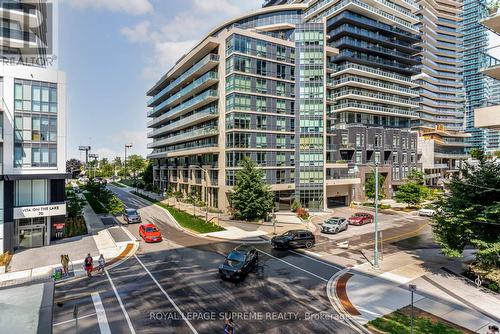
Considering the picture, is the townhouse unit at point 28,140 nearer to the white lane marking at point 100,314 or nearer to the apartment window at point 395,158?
the white lane marking at point 100,314

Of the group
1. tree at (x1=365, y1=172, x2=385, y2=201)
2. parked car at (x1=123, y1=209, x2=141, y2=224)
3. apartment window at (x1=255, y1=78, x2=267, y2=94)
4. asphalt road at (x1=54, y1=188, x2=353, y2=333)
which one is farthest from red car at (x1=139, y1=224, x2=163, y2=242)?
tree at (x1=365, y1=172, x2=385, y2=201)

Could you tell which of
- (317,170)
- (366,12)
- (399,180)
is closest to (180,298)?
(317,170)

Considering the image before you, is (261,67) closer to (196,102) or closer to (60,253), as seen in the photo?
(196,102)

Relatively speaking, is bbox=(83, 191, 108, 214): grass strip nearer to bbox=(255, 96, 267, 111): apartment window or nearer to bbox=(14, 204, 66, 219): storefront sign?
bbox=(14, 204, 66, 219): storefront sign

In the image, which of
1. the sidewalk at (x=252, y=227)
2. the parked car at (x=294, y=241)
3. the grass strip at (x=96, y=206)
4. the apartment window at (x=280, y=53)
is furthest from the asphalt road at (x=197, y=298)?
the apartment window at (x=280, y=53)

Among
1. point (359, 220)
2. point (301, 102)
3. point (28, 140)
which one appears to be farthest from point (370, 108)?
point (28, 140)

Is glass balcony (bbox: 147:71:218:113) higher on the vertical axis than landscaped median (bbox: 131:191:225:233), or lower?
higher

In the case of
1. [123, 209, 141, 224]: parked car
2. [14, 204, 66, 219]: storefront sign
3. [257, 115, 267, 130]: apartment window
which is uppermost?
[257, 115, 267, 130]: apartment window
